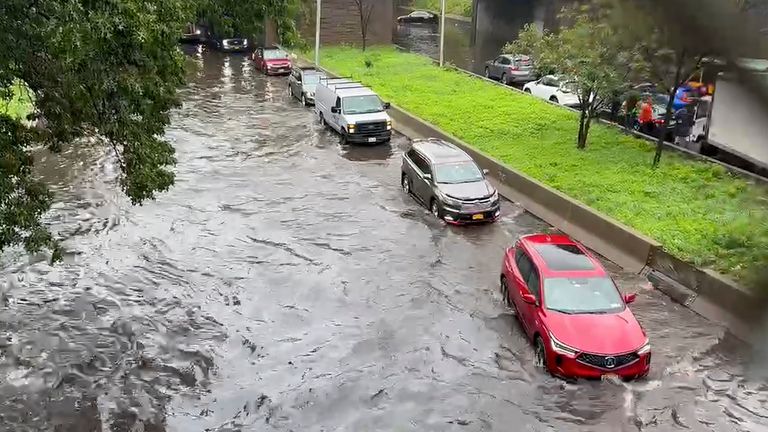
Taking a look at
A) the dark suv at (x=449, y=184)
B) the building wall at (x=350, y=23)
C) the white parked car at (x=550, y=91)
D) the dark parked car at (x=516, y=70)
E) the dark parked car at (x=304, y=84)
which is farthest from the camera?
the building wall at (x=350, y=23)

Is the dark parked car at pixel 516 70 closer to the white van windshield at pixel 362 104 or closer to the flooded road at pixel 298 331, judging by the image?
the white van windshield at pixel 362 104

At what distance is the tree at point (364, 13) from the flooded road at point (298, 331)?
29.4 metres

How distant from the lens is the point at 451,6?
76188 mm

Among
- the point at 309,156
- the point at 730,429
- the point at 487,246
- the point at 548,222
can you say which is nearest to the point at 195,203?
the point at 309,156

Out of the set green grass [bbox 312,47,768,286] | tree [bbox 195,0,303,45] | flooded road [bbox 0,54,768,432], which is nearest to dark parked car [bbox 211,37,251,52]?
green grass [bbox 312,47,768,286]

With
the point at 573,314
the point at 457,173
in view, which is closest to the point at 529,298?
the point at 573,314

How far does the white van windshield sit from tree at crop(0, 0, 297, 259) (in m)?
14.4

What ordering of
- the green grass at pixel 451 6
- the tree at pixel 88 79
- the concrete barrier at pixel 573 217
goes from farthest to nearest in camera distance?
1. the green grass at pixel 451 6
2. the concrete barrier at pixel 573 217
3. the tree at pixel 88 79

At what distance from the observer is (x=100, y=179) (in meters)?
21.9

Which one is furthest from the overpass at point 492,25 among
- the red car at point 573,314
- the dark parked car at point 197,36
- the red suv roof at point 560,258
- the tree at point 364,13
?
the red car at point 573,314

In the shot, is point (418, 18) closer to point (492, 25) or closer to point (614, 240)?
point (492, 25)

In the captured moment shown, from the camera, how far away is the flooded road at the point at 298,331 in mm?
10859

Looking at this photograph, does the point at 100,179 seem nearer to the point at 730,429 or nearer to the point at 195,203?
the point at 195,203

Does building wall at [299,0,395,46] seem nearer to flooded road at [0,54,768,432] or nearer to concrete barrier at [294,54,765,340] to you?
concrete barrier at [294,54,765,340]
